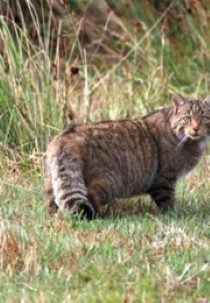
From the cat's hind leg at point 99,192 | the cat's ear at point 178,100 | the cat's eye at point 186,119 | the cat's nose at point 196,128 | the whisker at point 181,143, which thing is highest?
the cat's ear at point 178,100

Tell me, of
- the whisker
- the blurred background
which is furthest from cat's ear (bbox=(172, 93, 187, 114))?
the blurred background

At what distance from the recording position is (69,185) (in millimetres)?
7090

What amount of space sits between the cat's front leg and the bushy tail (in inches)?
31.7

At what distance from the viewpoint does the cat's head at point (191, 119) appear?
7.81 m

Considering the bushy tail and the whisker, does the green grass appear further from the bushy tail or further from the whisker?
the whisker

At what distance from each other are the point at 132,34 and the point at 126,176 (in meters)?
4.54

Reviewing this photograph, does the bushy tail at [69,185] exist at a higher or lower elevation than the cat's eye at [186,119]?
lower

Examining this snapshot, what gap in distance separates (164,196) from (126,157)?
16.7 inches

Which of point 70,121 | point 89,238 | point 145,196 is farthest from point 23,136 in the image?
point 89,238

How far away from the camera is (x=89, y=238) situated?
650 cm

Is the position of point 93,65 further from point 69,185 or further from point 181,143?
point 69,185

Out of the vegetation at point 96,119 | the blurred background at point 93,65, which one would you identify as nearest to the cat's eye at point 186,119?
the vegetation at point 96,119

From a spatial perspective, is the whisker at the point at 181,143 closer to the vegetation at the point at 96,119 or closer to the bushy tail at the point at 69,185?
the vegetation at the point at 96,119

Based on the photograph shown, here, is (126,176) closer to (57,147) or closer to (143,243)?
(57,147)
